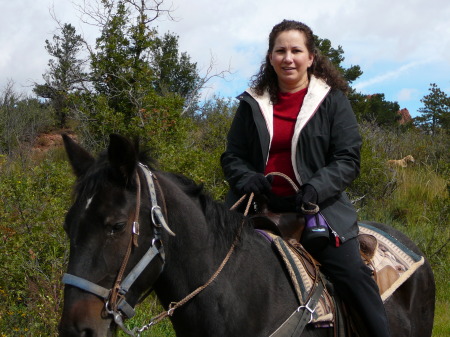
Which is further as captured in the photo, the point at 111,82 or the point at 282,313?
the point at 111,82

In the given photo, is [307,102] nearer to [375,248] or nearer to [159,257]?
[375,248]

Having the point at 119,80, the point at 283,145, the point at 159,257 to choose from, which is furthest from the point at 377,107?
the point at 159,257

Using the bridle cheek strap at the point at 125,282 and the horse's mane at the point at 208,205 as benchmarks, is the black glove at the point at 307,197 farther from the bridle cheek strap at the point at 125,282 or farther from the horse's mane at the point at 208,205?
the bridle cheek strap at the point at 125,282

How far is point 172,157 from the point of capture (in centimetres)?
678

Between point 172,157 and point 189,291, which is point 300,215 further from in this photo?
point 172,157

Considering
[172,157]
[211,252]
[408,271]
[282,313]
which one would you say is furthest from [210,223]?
[172,157]

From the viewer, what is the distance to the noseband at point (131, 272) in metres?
2.30

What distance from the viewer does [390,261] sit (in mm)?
3857

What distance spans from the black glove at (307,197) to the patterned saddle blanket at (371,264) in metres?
0.23

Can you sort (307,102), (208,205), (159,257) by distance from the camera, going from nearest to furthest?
(159,257) < (208,205) < (307,102)

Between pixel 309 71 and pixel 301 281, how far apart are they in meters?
1.46

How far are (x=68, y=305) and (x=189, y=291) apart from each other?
2.02 feet

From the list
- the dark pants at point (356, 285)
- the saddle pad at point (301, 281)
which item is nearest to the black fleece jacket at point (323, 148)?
the dark pants at point (356, 285)

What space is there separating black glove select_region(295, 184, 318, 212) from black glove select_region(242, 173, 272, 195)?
204 millimetres
